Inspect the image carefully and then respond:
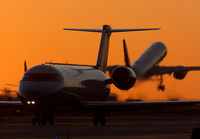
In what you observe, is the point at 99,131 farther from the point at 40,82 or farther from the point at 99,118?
the point at 99,118

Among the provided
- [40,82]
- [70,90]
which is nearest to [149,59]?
[70,90]

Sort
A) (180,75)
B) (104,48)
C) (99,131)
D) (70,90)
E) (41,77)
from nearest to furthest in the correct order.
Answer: (99,131)
(41,77)
(70,90)
(104,48)
(180,75)

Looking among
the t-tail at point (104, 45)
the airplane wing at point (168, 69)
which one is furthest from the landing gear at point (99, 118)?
the airplane wing at point (168, 69)

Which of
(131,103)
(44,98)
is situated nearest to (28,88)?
(44,98)

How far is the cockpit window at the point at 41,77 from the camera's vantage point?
36.5m

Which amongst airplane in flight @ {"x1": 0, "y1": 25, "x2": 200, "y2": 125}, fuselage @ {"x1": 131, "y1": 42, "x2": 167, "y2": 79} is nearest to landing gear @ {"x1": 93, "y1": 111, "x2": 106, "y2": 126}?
airplane in flight @ {"x1": 0, "y1": 25, "x2": 200, "y2": 125}

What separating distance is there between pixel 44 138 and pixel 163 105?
16770mm

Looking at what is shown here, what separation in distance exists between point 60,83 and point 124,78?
4575mm

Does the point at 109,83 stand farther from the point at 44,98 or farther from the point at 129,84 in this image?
the point at 44,98

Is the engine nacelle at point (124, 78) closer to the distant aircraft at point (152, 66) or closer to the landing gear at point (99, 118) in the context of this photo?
the landing gear at point (99, 118)

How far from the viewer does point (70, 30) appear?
48469 millimetres

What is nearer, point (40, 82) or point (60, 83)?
point (40, 82)

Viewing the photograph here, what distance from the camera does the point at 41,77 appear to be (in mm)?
36562

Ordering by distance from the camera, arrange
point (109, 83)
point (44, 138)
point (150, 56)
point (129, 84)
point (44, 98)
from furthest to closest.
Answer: point (150, 56)
point (109, 83)
point (129, 84)
point (44, 98)
point (44, 138)
